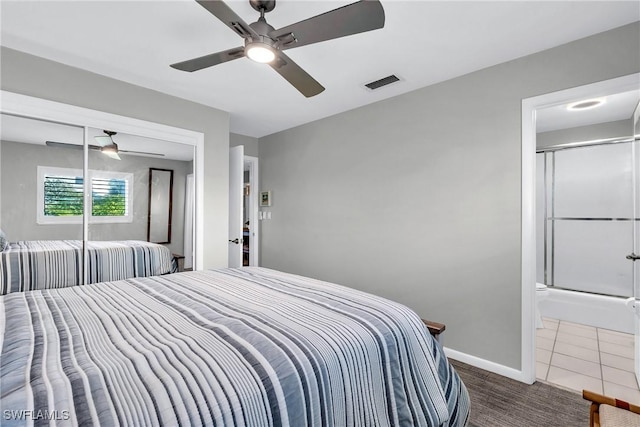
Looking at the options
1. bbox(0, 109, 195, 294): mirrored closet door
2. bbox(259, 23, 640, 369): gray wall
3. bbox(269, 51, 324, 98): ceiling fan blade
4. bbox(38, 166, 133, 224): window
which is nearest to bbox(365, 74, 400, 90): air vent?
bbox(259, 23, 640, 369): gray wall

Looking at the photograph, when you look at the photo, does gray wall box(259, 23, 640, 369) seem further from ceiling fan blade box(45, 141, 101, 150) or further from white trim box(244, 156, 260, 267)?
ceiling fan blade box(45, 141, 101, 150)

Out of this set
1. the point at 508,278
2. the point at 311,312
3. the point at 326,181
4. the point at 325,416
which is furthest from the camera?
the point at 326,181

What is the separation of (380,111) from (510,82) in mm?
1221

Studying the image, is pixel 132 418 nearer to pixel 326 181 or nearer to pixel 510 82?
pixel 510 82

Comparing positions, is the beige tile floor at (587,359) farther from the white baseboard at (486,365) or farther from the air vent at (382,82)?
the air vent at (382,82)

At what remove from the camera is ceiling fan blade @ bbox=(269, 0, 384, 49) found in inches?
50.9

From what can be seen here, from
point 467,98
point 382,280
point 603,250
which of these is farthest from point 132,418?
point 603,250

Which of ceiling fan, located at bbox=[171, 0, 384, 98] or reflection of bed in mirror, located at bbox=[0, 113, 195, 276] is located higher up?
ceiling fan, located at bbox=[171, 0, 384, 98]

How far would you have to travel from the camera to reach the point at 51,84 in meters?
2.37

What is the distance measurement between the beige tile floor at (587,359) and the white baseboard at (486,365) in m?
0.22

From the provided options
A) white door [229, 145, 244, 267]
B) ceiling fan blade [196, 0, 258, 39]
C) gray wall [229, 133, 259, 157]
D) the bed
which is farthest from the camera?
gray wall [229, 133, 259, 157]

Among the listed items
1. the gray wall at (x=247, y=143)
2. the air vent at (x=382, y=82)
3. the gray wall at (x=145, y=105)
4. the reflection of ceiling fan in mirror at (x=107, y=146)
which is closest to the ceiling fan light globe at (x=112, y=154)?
the reflection of ceiling fan in mirror at (x=107, y=146)

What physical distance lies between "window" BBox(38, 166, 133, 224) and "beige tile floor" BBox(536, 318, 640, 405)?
13.0ft

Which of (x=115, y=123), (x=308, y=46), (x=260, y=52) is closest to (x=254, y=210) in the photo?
(x=115, y=123)
